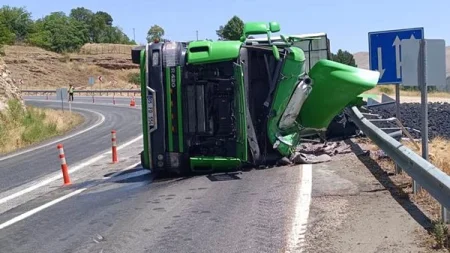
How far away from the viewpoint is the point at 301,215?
7629 millimetres

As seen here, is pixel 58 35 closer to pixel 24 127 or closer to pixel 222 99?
pixel 24 127

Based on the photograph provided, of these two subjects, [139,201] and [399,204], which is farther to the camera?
[139,201]

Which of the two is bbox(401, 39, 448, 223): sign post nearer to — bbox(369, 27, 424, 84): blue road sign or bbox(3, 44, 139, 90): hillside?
bbox(369, 27, 424, 84): blue road sign

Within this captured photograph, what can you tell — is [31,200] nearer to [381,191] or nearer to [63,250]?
[63,250]

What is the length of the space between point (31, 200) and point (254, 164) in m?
3.89

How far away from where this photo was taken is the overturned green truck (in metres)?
11.2

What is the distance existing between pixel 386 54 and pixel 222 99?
293 cm

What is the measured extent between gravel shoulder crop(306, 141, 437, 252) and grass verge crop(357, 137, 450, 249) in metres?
0.08

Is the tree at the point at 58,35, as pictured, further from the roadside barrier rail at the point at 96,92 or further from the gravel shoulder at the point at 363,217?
the gravel shoulder at the point at 363,217

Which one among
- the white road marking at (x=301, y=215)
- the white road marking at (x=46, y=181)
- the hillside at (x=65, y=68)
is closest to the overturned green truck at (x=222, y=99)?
the white road marking at (x=301, y=215)

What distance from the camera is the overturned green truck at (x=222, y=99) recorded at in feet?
36.8

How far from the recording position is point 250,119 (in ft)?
37.1

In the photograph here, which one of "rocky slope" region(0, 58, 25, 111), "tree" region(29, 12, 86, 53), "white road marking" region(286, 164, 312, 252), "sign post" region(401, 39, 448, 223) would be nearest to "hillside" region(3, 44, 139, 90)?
"tree" region(29, 12, 86, 53)

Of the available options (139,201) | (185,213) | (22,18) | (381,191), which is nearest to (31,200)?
(139,201)
